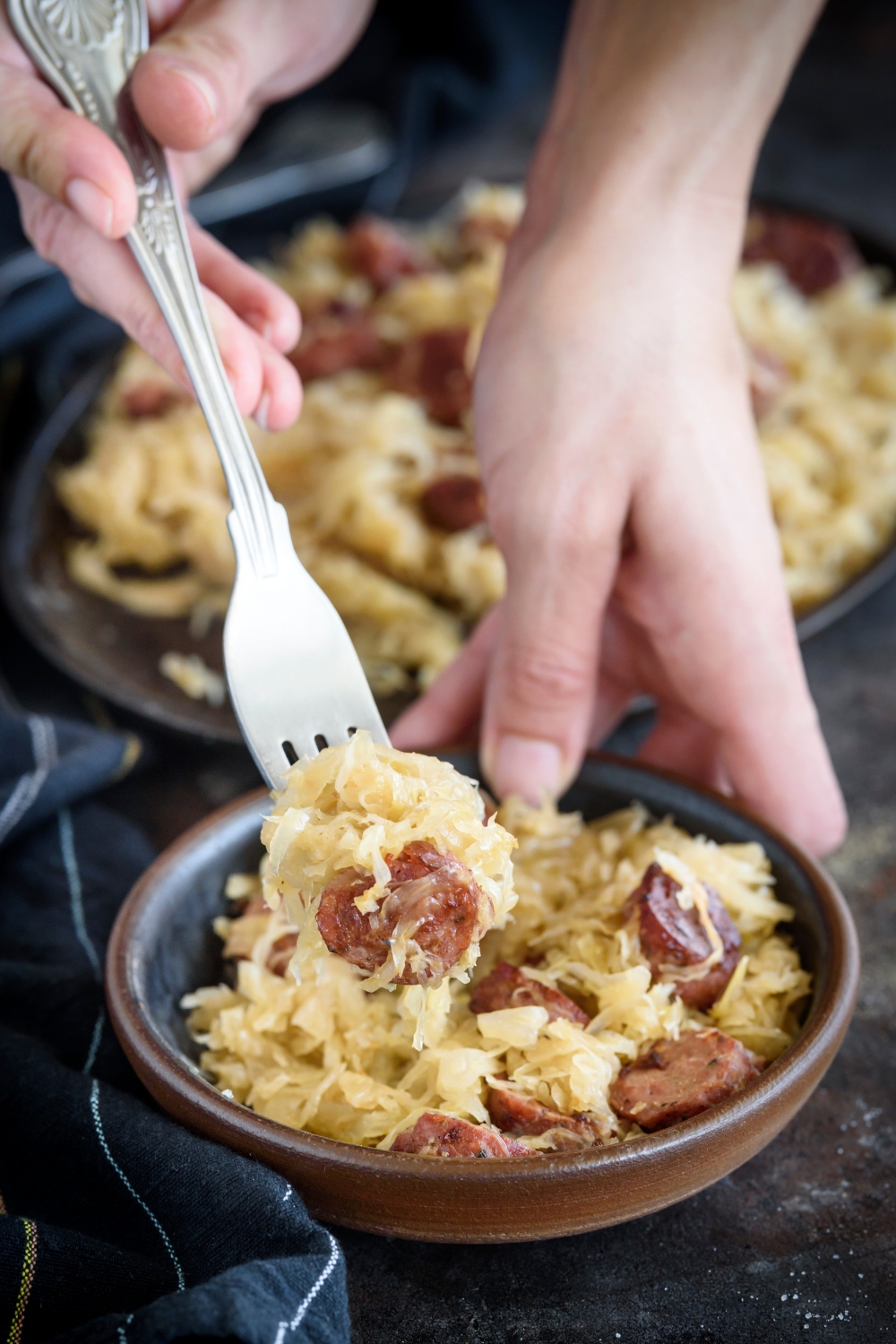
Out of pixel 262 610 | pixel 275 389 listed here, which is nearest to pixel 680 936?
pixel 262 610

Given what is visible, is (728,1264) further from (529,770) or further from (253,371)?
(253,371)

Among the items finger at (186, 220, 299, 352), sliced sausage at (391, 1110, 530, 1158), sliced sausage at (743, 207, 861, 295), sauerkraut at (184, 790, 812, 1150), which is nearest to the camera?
sliced sausage at (391, 1110, 530, 1158)

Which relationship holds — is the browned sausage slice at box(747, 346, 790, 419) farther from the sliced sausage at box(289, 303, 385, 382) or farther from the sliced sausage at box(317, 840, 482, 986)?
the sliced sausage at box(317, 840, 482, 986)

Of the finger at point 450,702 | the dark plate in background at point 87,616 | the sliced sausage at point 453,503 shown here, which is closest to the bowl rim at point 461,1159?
the finger at point 450,702

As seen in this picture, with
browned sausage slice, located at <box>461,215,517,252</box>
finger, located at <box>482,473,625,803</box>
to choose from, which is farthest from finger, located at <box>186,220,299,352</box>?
browned sausage slice, located at <box>461,215,517,252</box>

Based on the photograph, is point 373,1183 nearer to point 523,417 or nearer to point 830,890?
point 830,890

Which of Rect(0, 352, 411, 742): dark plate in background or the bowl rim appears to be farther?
Rect(0, 352, 411, 742): dark plate in background

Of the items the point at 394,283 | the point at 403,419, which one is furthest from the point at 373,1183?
the point at 394,283
